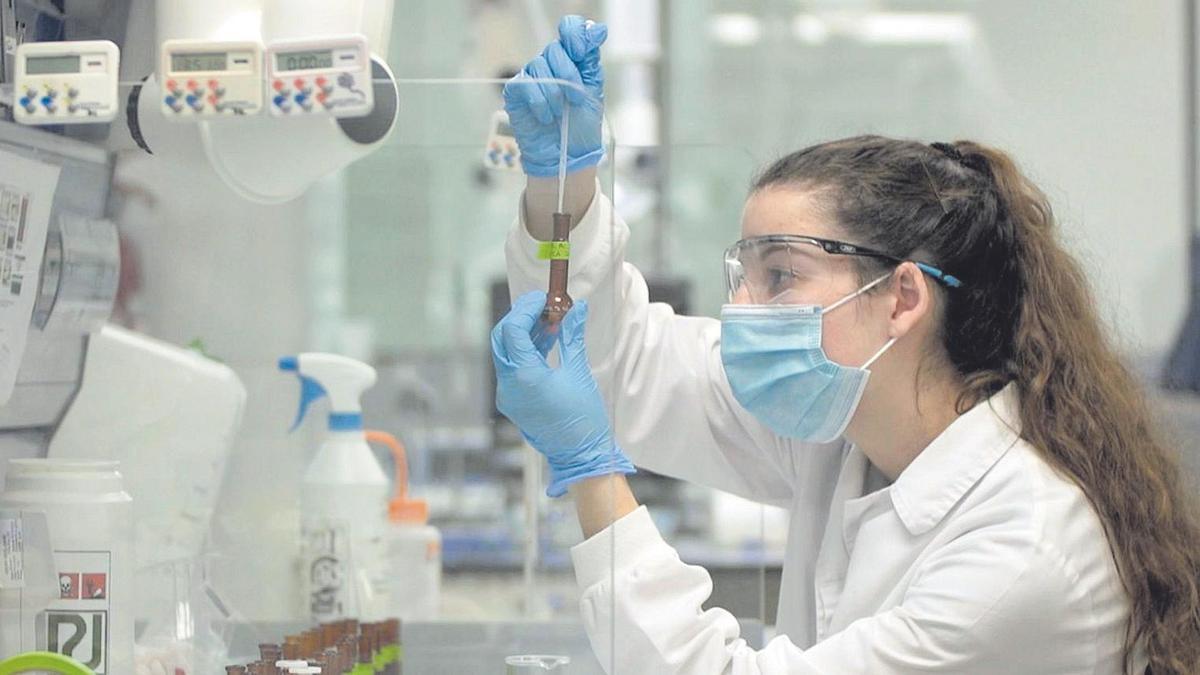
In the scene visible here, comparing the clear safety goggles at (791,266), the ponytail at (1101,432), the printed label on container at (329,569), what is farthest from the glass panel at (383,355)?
the ponytail at (1101,432)

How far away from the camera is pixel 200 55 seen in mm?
1260

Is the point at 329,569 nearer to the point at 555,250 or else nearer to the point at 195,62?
the point at 555,250

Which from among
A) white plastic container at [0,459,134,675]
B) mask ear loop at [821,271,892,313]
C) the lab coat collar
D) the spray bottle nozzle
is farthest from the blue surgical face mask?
white plastic container at [0,459,134,675]

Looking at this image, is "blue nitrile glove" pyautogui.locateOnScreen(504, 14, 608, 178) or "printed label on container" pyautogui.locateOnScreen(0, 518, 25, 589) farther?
"blue nitrile glove" pyautogui.locateOnScreen(504, 14, 608, 178)

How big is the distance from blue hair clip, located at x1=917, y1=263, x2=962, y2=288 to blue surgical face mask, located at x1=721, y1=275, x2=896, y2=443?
0.17ft

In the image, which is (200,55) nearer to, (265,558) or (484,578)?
(265,558)

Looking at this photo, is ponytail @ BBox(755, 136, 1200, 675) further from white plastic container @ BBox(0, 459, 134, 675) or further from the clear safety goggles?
white plastic container @ BBox(0, 459, 134, 675)

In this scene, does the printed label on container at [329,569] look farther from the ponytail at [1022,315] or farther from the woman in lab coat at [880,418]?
the ponytail at [1022,315]

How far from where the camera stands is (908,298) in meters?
1.59

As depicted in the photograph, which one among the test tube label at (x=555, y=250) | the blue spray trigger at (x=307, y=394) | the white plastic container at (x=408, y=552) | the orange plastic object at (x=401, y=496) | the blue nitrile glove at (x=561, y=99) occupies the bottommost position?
the white plastic container at (x=408, y=552)

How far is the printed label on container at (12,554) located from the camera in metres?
1.24

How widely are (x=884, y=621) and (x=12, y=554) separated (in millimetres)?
841

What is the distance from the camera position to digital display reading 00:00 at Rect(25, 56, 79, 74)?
1.25 metres

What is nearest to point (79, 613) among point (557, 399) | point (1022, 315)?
point (557, 399)
